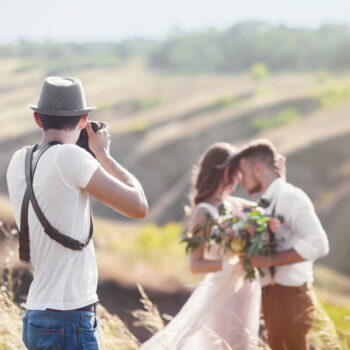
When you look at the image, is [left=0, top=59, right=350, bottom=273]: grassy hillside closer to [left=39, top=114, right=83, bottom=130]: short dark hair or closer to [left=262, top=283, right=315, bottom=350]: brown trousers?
[left=262, top=283, right=315, bottom=350]: brown trousers

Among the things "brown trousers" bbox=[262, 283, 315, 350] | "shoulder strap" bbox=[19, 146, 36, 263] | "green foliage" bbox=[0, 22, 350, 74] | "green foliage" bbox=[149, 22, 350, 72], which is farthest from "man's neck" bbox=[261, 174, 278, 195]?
"green foliage" bbox=[149, 22, 350, 72]

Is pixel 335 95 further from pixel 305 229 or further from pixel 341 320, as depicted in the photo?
pixel 305 229

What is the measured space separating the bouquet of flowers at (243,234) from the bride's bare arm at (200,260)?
0.04 meters

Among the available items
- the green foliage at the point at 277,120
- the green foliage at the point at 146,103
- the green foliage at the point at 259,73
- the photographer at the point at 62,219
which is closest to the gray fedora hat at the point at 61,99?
the photographer at the point at 62,219

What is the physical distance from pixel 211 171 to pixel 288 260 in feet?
3.32

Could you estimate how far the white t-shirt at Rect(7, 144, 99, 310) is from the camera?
2.84 meters

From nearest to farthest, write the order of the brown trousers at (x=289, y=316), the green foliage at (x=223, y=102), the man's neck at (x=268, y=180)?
the brown trousers at (x=289, y=316) → the man's neck at (x=268, y=180) → the green foliage at (x=223, y=102)

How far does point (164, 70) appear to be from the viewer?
123812 millimetres

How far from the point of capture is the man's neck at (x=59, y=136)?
9.78 ft

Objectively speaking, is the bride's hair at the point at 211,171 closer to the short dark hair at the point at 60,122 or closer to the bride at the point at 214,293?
the bride at the point at 214,293

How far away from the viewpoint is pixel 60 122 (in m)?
3.01

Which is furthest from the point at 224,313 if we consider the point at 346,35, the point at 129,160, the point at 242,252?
the point at 346,35

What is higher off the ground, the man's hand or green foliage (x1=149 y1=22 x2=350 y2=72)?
the man's hand

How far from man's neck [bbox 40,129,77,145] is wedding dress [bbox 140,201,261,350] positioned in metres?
2.03
